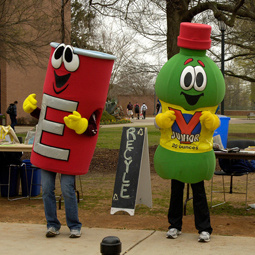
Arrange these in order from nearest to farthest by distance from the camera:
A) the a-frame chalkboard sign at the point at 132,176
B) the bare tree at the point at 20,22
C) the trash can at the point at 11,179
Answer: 1. the a-frame chalkboard sign at the point at 132,176
2. the trash can at the point at 11,179
3. the bare tree at the point at 20,22

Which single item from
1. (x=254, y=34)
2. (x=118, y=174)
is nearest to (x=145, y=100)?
(x=254, y=34)

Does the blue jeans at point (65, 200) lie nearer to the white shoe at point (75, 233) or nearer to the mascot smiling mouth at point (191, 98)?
the white shoe at point (75, 233)

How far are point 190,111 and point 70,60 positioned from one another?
149 centimetres

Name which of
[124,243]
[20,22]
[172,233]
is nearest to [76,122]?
[124,243]

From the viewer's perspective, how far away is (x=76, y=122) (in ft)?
17.2

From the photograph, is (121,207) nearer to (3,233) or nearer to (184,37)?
(3,233)

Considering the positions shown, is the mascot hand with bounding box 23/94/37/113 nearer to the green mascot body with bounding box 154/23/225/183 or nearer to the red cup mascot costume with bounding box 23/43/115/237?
the red cup mascot costume with bounding box 23/43/115/237

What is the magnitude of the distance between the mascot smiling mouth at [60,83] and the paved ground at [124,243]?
1712mm

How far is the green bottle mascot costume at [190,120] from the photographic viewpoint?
5.37m

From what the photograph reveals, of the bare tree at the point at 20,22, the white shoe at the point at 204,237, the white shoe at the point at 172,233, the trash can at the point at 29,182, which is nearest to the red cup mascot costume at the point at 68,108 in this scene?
the white shoe at the point at 172,233

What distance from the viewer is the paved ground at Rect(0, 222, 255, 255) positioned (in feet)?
16.3

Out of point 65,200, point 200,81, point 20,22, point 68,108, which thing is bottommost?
point 65,200

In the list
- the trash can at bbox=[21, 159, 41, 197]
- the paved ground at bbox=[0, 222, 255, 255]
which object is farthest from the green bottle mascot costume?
the trash can at bbox=[21, 159, 41, 197]

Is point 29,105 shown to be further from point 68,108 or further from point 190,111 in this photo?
point 190,111
